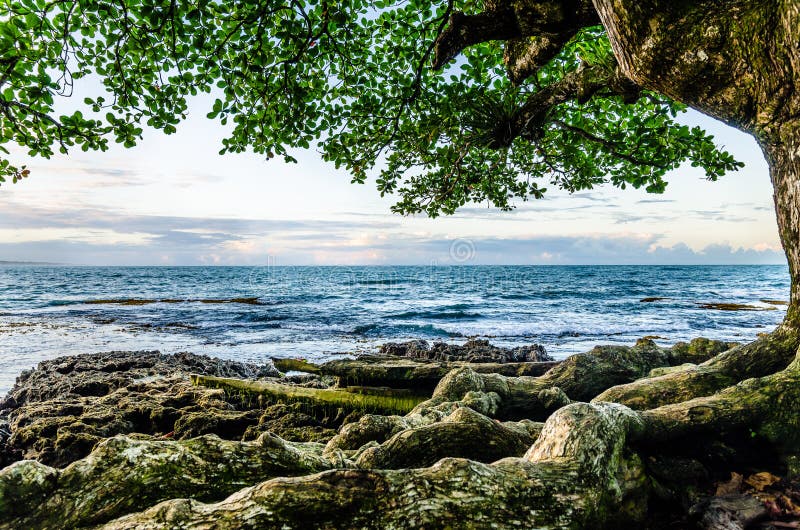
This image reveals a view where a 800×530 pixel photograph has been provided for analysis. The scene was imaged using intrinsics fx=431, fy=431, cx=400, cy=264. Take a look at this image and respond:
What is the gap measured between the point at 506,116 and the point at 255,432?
6011mm

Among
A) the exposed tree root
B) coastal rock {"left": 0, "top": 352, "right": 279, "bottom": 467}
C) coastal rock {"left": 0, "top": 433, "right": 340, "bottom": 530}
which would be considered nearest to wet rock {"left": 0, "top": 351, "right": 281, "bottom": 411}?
coastal rock {"left": 0, "top": 352, "right": 279, "bottom": 467}

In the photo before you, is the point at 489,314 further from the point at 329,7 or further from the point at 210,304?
the point at 329,7

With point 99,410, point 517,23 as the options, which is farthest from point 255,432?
point 517,23

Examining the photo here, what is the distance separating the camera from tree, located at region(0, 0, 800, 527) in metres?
2.67

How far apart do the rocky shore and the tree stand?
0.16ft

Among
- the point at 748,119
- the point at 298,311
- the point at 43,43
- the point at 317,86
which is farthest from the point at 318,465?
the point at 298,311

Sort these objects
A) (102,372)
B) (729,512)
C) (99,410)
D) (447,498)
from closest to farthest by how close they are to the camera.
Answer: (447,498)
(729,512)
(99,410)
(102,372)

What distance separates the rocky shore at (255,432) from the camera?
238 cm

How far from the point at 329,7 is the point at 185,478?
613cm

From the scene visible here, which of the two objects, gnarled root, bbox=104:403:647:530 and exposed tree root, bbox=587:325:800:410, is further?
exposed tree root, bbox=587:325:800:410

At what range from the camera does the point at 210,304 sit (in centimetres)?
3666

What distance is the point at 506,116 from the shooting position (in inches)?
269

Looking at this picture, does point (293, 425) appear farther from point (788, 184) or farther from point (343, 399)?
point (788, 184)

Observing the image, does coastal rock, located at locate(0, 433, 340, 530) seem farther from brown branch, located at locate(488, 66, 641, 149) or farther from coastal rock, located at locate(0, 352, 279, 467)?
brown branch, located at locate(488, 66, 641, 149)
